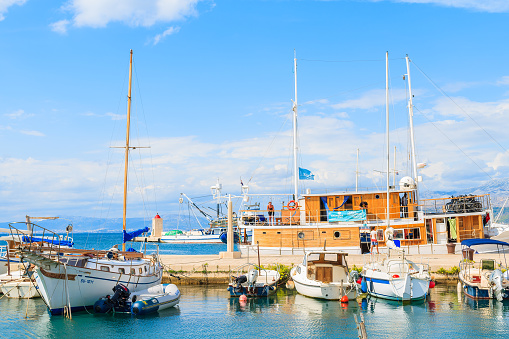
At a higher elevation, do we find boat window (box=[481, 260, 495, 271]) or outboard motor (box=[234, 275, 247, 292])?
boat window (box=[481, 260, 495, 271])

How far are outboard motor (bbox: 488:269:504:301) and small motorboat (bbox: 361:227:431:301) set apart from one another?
324cm

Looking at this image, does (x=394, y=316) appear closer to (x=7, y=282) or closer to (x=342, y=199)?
(x=342, y=199)

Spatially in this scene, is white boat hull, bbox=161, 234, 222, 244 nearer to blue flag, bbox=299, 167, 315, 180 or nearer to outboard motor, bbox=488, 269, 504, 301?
blue flag, bbox=299, 167, 315, 180

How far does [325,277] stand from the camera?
26062 millimetres

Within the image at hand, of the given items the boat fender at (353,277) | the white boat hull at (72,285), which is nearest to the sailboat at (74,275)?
the white boat hull at (72,285)

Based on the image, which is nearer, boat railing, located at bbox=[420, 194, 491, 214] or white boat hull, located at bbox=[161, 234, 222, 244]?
boat railing, located at bbox=[420, 194, 491, 214]

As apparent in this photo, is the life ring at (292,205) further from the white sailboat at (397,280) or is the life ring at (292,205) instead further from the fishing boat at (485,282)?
the fishing boat at (485,282)

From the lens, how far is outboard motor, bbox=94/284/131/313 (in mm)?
21922

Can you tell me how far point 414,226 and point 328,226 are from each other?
678cm

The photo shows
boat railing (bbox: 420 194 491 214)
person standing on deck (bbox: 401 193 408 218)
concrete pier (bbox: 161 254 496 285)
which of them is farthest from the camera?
person standing on deck (bbox: 401 193 408 218)

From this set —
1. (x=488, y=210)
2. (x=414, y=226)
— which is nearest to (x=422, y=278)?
(x=414, y=226)

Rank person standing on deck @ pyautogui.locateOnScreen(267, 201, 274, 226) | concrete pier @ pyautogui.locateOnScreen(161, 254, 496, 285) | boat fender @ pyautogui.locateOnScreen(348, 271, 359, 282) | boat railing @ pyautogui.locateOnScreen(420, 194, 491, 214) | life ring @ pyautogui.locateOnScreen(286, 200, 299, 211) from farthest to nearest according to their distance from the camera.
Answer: life ring @ pyautogui.locateOnScreen(286, 200, 299, 211)
person standing on deck @ pyautogui.locateOnScreen(267, 201, 274, 226)
boat railing @ pyautogui.locateOnScreen(420, 194, 491, 214)
concrete pier @ pyautogui.locateOnScreen(161, 254, 496, 285)
boat fender @ pyautogui.locateOnScreen(348, 271, 359, 282)

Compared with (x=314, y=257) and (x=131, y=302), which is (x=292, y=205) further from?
(x=131, y=302)

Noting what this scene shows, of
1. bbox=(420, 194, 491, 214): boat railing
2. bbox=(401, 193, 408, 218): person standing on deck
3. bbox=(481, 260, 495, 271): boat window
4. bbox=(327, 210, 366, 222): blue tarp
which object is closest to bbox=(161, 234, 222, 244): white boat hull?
bbox=(327, 210, 366, 222): blue tarp
